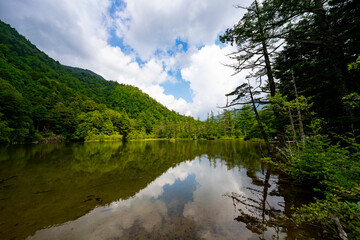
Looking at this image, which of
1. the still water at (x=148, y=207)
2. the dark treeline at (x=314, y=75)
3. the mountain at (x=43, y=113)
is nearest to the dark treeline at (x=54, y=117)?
the mountain at (x=43, y=113)

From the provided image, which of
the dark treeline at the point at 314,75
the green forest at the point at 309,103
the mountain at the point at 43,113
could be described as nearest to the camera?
the green forest at the point at 309,103

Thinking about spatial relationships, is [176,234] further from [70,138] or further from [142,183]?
[70,138]

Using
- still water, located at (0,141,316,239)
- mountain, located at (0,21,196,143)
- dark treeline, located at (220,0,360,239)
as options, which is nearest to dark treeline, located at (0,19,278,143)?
mountain, located at (0,21,196,143)

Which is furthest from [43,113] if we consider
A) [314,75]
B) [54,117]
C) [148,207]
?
[314,75]

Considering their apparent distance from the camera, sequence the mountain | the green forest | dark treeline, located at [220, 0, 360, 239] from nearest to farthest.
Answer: the green forest → dark treeline, located at [220, 0, 360, 239] → the mountain

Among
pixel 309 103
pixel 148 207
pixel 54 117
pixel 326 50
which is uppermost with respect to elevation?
pixel 54 117

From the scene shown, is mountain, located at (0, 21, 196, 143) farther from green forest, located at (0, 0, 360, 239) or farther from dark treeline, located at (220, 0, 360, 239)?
dark treeline, located at (220, 0, 360, 239)

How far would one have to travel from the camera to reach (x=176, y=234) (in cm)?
324

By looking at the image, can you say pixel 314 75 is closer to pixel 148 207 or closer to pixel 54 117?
pixel 148 207

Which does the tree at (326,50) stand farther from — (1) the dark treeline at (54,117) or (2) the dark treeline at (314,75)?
(1) the dark treeline at (54,117)

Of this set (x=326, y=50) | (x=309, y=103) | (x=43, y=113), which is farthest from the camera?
(x=43, y=113)

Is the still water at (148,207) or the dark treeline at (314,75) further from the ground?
the dark treeline at (314,75)

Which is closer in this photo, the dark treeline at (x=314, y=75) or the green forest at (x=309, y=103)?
the green forest at (x=309, y=103)

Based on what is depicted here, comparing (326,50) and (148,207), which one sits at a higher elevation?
(326,50)
